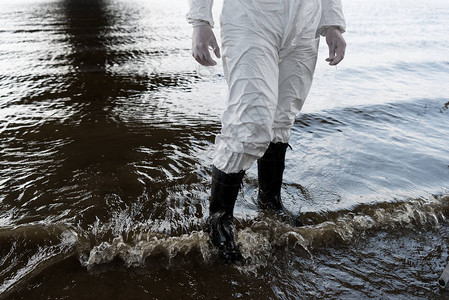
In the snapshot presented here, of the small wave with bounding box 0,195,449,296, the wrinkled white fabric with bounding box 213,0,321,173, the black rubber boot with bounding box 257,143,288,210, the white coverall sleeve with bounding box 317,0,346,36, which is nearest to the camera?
the wrinkled white fabric with bounding box 213,0,321,173

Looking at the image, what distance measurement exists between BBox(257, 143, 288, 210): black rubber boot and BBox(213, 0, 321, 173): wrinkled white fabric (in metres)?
0.38

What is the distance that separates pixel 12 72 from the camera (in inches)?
194

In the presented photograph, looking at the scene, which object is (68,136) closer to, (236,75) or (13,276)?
(13,276)

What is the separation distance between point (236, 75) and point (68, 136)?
1970mm

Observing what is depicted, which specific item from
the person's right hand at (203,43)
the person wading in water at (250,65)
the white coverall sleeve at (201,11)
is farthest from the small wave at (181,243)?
the white coverall sleeve at (201,11)

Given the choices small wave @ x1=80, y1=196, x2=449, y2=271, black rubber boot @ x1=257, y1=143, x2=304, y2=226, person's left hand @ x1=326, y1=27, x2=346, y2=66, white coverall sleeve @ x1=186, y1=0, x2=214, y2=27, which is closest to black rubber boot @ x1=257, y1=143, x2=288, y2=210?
black rubber boot @ x1=257, y1=143, x2=304, y2=226

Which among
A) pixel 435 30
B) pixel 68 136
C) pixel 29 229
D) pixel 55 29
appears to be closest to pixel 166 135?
pixel 68 136

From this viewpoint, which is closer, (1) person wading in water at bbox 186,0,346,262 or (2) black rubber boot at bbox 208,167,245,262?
(1) person wading in water at bbox 186,0,346,262

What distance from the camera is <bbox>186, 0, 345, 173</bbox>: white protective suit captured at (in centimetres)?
175

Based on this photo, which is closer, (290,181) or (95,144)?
(290,181)

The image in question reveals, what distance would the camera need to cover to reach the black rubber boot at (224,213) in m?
1.94

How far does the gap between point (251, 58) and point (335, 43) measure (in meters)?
0.63

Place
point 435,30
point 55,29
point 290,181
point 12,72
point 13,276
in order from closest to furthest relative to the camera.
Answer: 1. point 13,276
2. point 290,181
3. point 12,72
4. point 55,29
5. point 435,30

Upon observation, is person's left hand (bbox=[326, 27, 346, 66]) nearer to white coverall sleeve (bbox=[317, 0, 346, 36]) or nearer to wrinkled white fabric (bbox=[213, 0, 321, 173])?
white coverall sleeve (bbox=[317, 0, 346, 36])
